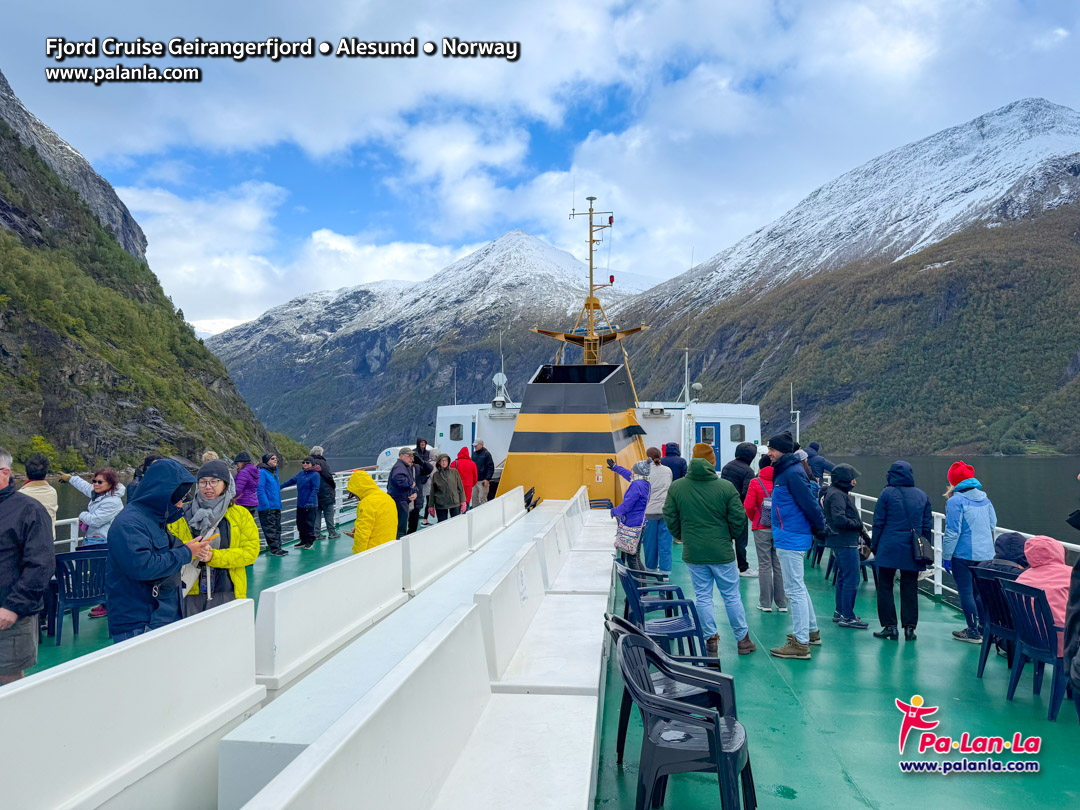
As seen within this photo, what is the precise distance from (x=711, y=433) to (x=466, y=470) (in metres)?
6.49

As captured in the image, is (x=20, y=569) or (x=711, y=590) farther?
(x=711, y=590)

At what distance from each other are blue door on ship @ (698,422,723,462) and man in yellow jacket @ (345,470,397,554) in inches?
411

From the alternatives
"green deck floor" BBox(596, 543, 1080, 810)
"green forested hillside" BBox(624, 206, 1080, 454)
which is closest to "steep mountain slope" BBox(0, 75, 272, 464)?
"green deck floor" BBox(596, 543, 1080, 810)

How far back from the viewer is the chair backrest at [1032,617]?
4.57 metres

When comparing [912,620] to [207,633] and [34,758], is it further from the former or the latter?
[34,758]

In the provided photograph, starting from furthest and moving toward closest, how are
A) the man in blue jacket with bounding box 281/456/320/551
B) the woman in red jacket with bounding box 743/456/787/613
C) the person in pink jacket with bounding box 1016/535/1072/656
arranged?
the man in blue jacket with bounding box 281/456/320/551 → the woman in red jacket with bounding box 743/456/787/613 → the person in pink jacket with bounding box 1016/535/1072/656

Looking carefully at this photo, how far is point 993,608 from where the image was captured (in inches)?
204

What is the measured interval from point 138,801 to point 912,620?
20.2 feet

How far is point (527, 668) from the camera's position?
3707mm

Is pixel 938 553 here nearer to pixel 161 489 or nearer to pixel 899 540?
pixel 899 540

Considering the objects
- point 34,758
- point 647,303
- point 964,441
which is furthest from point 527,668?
point 647,303

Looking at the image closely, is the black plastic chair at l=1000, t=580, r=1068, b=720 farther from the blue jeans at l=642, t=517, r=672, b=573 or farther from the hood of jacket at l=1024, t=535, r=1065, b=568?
the blue jeans at l=642, t=517, r=672, b=573

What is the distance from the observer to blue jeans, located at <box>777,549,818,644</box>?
18.8 ft

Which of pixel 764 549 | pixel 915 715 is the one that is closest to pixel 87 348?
pixel 764 549
